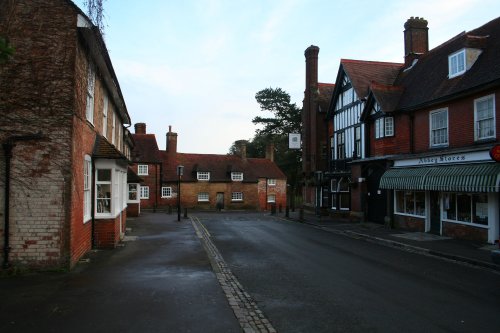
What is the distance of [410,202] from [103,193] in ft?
48.4

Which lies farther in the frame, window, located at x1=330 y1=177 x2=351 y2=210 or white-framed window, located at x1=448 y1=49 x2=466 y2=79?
window, located at x1=330 y1=177 x2=351 y2=210

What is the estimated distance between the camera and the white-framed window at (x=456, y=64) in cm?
1843

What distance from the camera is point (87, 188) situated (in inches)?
482

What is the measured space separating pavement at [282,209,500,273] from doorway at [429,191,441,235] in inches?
20.3

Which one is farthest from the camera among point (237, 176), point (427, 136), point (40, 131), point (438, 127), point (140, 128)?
point (237, 176)

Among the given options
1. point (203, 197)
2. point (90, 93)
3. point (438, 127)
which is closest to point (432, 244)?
point (438, 127)

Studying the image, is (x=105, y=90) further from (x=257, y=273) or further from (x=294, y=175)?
(x=294, y=175)

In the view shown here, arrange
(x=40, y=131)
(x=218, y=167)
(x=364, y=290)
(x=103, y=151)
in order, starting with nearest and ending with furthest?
(x=364, y=290)
(x=40, y=131)
(x=103, y=151)
(x=218, y=167)

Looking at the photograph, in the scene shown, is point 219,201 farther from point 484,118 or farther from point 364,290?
point 364,290

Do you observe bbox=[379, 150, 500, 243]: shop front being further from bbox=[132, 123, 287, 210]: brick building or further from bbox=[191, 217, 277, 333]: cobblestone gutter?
bbox=[132, 123, 287, 210]: brick building

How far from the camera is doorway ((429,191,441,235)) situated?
61.8ft

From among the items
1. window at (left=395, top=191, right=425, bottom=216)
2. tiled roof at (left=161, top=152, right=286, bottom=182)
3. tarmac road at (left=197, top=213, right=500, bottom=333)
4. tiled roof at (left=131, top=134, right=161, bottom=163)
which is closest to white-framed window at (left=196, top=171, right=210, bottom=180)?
tiled roof at (left=161, top=152, right=286, bottom=182)

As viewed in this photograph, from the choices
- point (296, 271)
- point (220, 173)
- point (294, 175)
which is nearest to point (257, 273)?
point (296, 271)

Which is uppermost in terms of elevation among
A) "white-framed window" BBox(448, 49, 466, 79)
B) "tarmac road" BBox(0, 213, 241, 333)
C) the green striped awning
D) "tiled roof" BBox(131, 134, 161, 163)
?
"white-framed window" BBox(448, 49, 466, 79)
